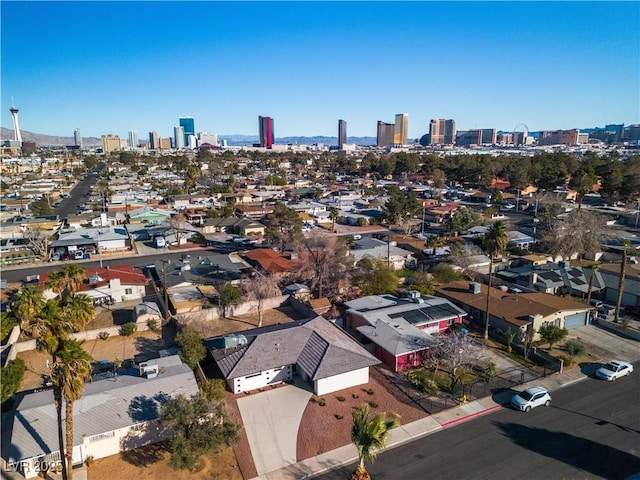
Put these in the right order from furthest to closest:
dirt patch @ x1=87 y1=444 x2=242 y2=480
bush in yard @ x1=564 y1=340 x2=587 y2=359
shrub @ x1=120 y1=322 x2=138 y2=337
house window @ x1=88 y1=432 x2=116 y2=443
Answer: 1. shrub @ x1=120 y1=322 x2=138 y2=337
2. bush in yard @ x1=564 y1=340 x2=587 y2=359
3. house window @ x1=88 y1=432 x2=116 y2=443
4. dirt patch @ x1=87 y1=444 x2=242 y2=480

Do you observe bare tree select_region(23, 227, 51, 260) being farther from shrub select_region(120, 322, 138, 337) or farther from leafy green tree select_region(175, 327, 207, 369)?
leafy green tree select_region(175, 327, 207, 369)

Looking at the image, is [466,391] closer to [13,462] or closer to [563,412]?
[563,412]

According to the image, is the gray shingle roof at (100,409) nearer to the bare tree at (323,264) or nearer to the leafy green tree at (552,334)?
the bare tree at (323,264)

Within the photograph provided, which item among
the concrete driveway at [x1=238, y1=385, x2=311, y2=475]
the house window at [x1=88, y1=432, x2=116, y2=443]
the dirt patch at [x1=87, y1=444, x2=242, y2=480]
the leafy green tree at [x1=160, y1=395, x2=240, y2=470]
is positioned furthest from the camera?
the concrete driveway at [x1=238, y1=385, x2=311, y2=475]

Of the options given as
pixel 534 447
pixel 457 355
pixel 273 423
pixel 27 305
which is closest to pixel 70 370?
pixel 273 423

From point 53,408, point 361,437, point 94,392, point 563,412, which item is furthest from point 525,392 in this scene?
point 53,408

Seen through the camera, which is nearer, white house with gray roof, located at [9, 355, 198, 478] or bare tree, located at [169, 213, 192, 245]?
white house with gray roof, located at [9, 355, 198, 478]

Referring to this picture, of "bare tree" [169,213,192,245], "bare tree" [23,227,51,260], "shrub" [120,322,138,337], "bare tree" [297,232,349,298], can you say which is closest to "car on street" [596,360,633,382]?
"bare tree" [297,232,349,298]
